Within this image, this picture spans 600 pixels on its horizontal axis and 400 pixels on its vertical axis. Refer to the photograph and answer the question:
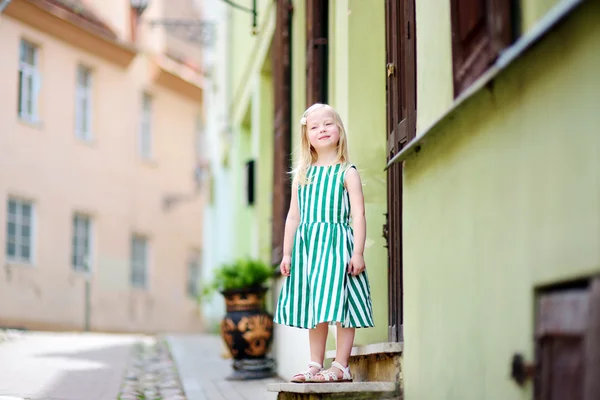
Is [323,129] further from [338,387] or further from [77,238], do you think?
[77,238]

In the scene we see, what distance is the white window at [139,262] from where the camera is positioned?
23.0 m

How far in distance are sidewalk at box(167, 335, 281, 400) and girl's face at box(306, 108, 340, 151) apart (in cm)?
147

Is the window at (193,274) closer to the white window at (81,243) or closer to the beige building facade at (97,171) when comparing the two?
the beige building facade at (97,171)

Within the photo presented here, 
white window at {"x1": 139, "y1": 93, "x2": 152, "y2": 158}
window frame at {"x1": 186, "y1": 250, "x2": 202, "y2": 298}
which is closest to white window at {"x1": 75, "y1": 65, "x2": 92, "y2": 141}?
white window at {"x1": 139, "y1": 93, "x2": 152, "y2": 158}

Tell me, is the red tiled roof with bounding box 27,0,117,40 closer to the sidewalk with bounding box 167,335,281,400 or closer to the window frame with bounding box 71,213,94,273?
the window frame with bounding box 71,213,94,273

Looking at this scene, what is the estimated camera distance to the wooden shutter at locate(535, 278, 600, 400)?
2.58 meters

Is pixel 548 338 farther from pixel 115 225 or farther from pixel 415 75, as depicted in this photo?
pixel 115 225

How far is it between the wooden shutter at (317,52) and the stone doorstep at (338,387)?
285 centimetres

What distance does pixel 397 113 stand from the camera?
207 inches

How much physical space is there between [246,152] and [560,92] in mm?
11283

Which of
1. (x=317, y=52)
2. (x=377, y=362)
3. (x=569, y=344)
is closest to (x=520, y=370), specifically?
(x=569, y=344)

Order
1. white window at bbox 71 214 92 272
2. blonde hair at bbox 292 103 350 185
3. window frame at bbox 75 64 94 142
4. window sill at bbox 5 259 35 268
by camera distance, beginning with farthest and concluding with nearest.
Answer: window frame at bbox 75 64 94 142 → white window at bbox 71 214 92 272 → window sill at bbox 5 259 35 268 → blonde hair at bbox 292 103 350 185

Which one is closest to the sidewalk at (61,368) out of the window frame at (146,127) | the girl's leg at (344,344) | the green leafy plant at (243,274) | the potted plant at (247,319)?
the potted plant at (247,319)

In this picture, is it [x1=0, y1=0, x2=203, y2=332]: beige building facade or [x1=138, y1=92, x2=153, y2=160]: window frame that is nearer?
[x1=0, y1=0, x2=203, y2=332]: beige building facade
